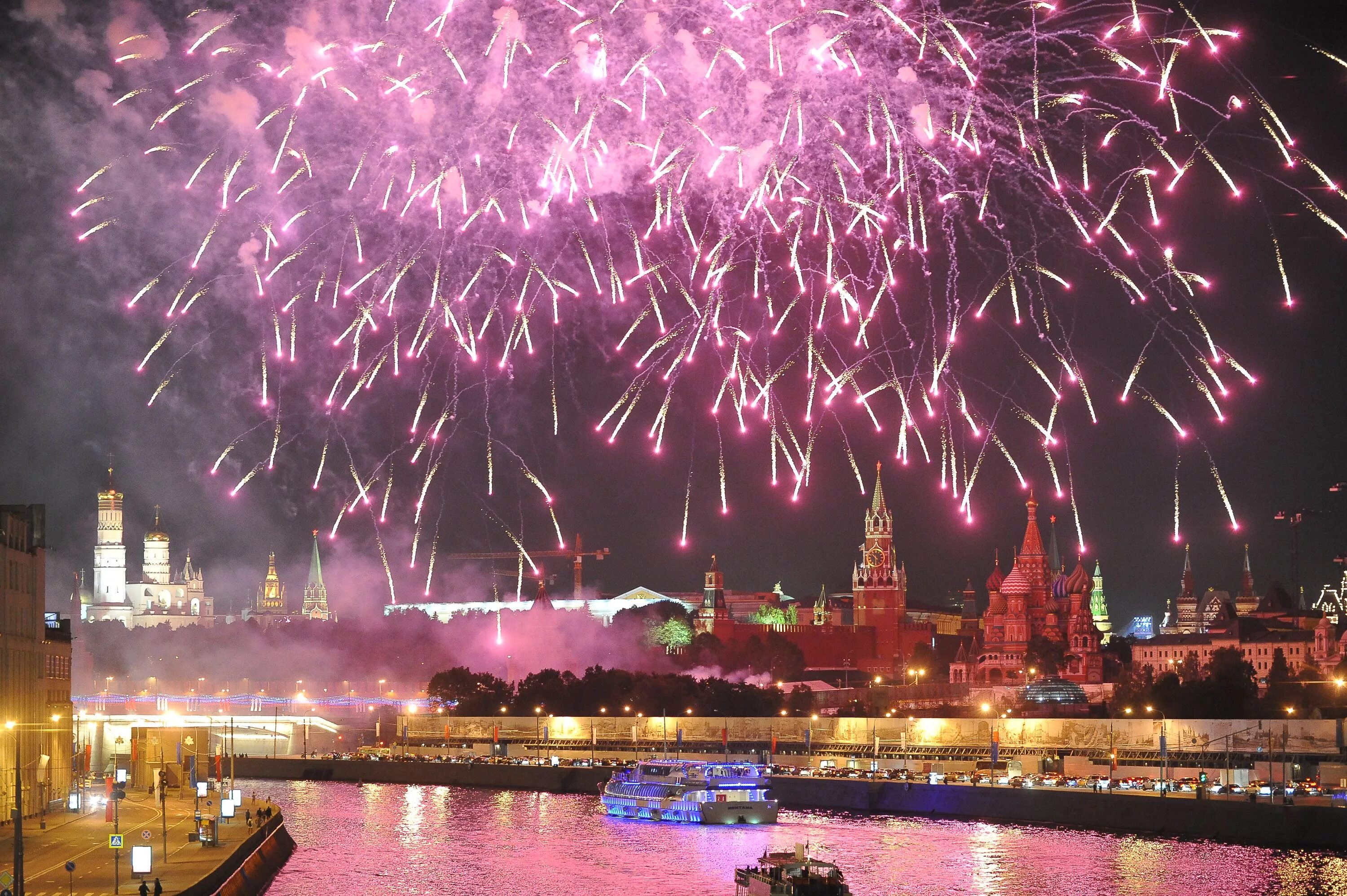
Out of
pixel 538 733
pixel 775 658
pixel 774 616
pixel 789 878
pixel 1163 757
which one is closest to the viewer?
pixel 789 878

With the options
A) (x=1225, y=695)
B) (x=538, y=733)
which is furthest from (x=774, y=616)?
(x=1225, y=695)

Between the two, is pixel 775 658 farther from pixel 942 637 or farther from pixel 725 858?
pixel 725 858

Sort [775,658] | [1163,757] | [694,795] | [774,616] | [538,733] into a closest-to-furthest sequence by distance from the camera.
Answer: [694,795] → [1163,757] → [538,733] → [775,658] → [774,616]

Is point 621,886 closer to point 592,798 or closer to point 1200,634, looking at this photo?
point 592,798

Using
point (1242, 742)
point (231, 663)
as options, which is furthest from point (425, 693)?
point (1242, 742)

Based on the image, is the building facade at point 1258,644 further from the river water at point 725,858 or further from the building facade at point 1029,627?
the river water at point 725,858
